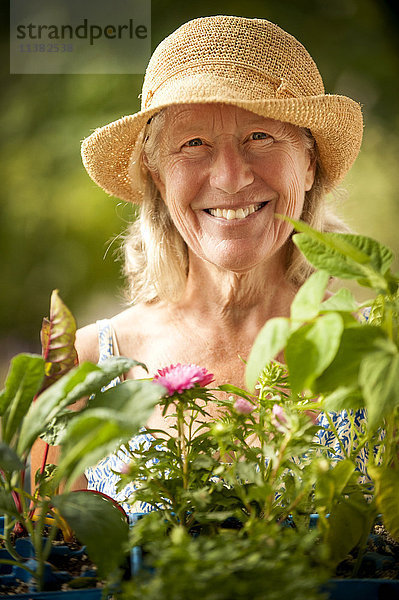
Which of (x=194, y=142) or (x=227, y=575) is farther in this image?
(x=194, y=142)

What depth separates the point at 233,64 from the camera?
111cm

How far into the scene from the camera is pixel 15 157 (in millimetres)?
3133

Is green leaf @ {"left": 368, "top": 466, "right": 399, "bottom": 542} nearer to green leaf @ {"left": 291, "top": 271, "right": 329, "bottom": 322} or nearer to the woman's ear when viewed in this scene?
green leaf @ {"left": 291, "top": 271, "right": 329, "bottom": 322}

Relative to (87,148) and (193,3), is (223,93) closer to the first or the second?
(87,148)

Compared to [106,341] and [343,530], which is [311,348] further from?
[106,341]

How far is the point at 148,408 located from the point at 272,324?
105mm

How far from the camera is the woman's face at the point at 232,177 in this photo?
119cm

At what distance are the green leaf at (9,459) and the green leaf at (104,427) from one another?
45 mm

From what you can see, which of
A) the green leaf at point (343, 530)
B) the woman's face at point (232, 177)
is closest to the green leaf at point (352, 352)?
the green leaf at point (343, 530)

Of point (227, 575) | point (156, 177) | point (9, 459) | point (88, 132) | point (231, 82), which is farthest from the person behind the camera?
point (88, 132)

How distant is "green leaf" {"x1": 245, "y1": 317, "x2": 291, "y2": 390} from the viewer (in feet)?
1.42

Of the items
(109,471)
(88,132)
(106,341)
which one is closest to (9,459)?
(109,471)

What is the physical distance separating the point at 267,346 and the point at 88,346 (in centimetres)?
104

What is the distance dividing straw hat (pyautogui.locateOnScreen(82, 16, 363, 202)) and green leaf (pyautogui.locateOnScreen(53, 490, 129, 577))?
75 centimetres
